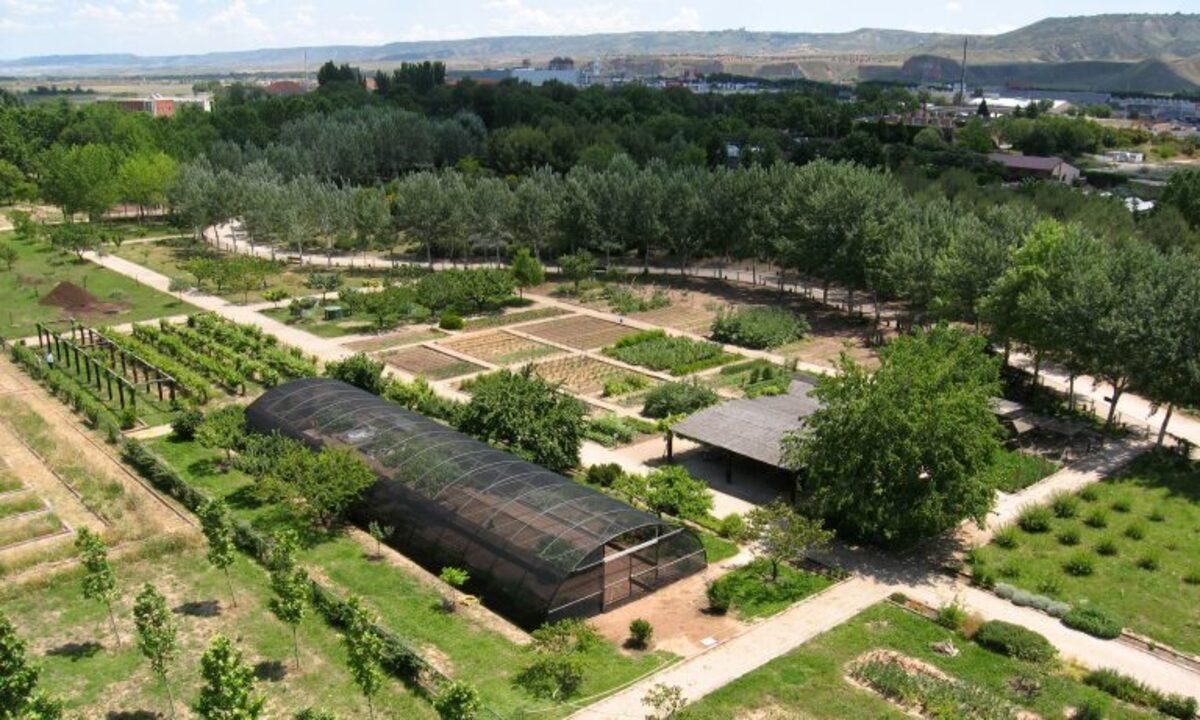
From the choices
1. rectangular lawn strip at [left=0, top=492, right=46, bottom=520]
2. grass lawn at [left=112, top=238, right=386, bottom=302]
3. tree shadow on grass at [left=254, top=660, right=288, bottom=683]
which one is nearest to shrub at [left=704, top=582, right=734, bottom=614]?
tree shadow on grass at [left=254, top=660, right=288, bottom=683]

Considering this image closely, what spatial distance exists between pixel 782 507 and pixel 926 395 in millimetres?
5755

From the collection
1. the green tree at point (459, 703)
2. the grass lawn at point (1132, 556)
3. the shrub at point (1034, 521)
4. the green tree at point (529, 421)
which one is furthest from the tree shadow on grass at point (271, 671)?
the shrub at point (1034, 521)

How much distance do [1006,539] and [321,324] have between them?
4096 centimetres

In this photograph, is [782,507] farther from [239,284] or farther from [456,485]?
[239,284]

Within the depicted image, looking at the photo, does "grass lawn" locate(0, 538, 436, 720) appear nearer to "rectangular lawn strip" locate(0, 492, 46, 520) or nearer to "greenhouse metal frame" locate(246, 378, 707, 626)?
"greenhouse metal frame" locate(246, 378, 707, 626)

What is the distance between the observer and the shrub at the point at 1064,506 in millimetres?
32875

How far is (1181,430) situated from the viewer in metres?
41.9

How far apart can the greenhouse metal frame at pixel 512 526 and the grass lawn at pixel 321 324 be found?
22.4 metres

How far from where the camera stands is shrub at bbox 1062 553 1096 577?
28.9 m

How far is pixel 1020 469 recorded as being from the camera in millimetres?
36219

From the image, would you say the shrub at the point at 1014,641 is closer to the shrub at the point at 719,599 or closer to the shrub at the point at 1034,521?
the shrub at the point at 719,599

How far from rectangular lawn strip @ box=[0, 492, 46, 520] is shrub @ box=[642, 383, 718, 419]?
77.8ft

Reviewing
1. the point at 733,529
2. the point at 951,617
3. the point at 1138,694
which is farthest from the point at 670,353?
the point at 1138,694

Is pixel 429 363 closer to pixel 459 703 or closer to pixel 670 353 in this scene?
pixel 670 353
